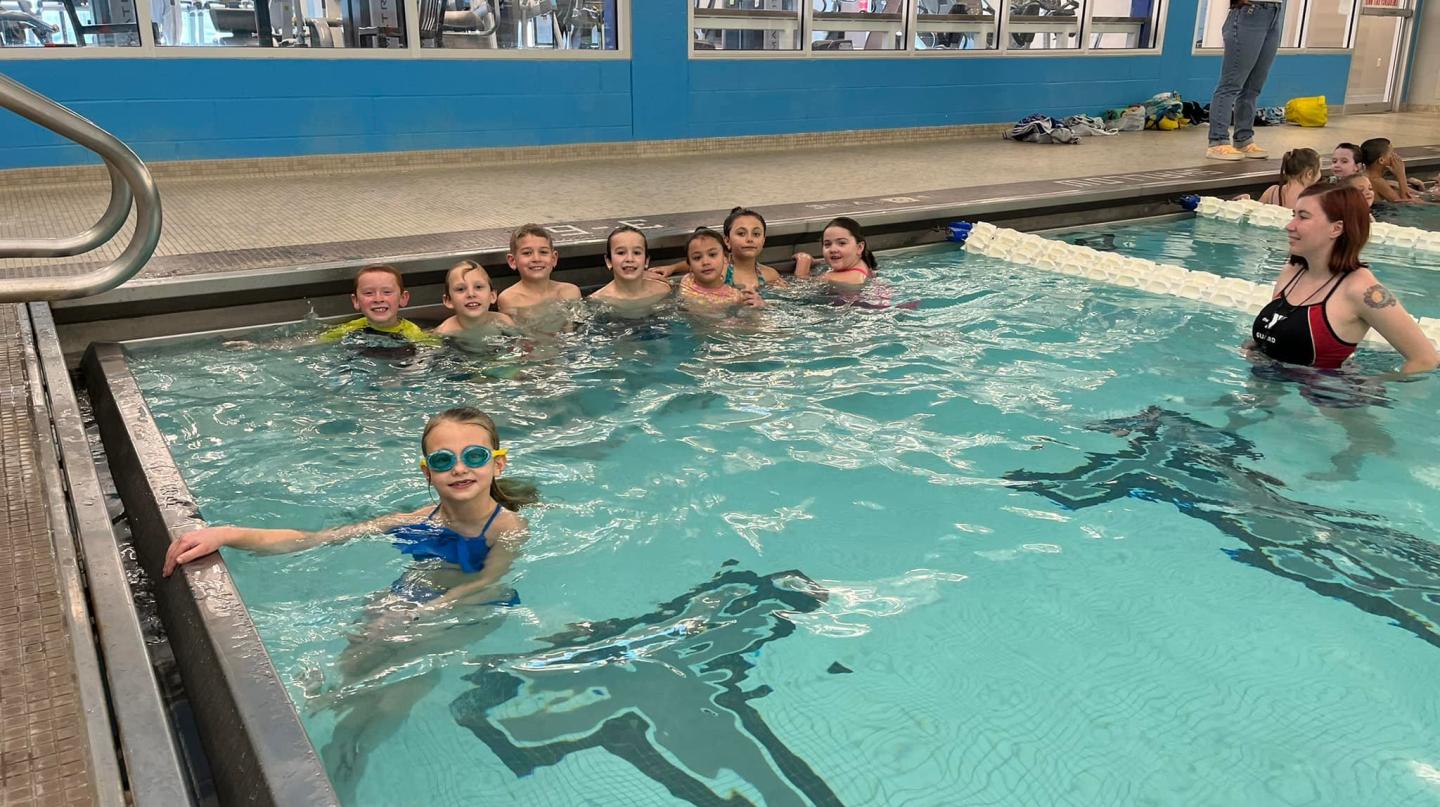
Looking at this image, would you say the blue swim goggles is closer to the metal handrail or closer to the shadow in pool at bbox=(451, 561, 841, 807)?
the shadow in pool at bbox=(451, 561, 841, 807)

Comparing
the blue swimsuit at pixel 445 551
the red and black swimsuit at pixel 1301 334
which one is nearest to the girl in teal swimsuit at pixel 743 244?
the red and black swimsuit at pixel 1301 334

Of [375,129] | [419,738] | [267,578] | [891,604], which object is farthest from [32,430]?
[375,129]

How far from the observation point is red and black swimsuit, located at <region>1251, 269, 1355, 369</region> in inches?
166

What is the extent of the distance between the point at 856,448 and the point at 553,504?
1.13m

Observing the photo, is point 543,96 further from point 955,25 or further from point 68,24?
point 955,25

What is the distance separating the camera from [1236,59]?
9547mm

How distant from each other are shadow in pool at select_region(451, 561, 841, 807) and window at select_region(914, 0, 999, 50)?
31.7 ft

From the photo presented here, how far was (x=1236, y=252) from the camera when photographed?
23.9ft


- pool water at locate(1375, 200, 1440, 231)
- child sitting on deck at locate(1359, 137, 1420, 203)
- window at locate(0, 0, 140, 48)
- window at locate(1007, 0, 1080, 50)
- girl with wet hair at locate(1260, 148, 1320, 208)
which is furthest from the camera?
window at locate(1007, 0, 1080, 50)

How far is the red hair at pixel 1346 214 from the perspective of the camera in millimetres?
4012

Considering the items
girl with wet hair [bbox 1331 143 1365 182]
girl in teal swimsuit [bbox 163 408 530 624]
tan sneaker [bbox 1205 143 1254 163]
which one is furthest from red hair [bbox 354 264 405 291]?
tan sneaker [bbox 1205 143 1254 163]

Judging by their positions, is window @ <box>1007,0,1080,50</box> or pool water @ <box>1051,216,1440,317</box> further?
window @ <box>1007,0,1080,50</box>

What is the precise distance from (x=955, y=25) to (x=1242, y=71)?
121 inches

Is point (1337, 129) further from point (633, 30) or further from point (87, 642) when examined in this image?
point (87, 642)
